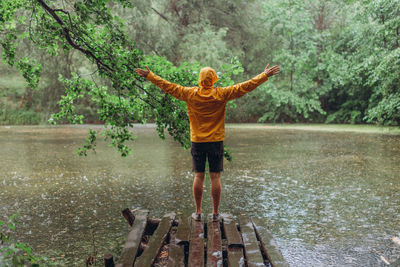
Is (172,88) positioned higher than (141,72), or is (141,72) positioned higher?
(141,72)

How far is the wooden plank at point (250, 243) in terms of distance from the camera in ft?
11.3

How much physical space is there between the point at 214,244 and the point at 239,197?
3.01 meters

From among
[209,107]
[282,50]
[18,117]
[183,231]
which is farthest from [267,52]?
[183,231]

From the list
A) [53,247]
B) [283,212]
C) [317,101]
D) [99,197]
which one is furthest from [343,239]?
[317,101]

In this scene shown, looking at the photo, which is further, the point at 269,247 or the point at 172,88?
the point at 172,88

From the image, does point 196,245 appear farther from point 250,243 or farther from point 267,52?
point 267,52

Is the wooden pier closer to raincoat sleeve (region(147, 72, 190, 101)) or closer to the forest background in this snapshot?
raincoat sleeve (region(147, 72, 190, 101))

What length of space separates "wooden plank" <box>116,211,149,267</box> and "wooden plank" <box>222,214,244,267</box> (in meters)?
0.88

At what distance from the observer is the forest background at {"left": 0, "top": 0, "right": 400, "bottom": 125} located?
934 inches

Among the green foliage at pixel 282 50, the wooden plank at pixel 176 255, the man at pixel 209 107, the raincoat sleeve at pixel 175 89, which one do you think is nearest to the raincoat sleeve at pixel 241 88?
the man at pixel 209 107

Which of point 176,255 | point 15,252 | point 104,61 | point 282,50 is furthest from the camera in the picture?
point 282,50

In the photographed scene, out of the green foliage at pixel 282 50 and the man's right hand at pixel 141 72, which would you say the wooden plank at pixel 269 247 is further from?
the green foliage at pixel 282 50

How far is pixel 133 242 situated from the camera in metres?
3.92

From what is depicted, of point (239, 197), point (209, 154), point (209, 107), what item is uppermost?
point (209, 107)
